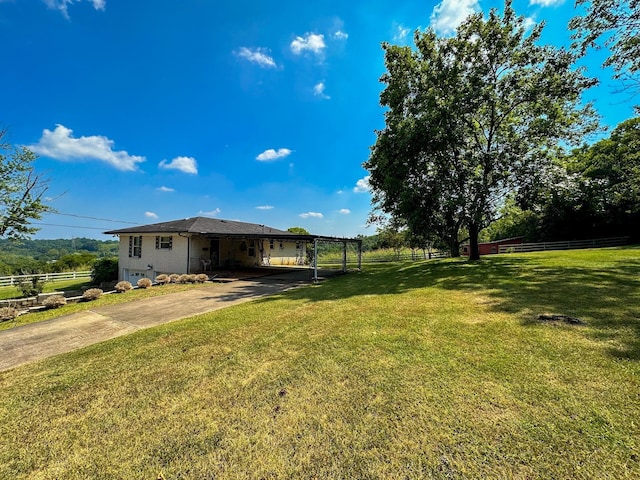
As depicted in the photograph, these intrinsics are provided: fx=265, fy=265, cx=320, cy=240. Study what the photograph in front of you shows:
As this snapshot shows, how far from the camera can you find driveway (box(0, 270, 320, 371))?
4.88 meters

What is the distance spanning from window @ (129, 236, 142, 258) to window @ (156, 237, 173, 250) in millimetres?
1761

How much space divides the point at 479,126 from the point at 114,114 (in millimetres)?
22479

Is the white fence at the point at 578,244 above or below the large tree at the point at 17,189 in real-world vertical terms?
below

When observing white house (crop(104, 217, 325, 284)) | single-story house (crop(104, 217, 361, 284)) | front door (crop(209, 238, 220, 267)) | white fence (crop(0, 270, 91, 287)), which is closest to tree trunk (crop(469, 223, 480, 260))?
single-story house (crop(104, 217, 361, 284))

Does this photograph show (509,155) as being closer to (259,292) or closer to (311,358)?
(259,292)

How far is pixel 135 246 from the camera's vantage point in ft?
59.2

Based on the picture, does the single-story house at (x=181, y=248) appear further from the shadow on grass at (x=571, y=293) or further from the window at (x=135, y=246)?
the shadow on grass at (x=571, y=293)

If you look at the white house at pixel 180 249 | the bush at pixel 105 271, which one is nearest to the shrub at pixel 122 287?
the white house at pixel 180 249

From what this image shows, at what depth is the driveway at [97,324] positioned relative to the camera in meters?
→ 4.88

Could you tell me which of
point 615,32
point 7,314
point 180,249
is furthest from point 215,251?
point 615,32

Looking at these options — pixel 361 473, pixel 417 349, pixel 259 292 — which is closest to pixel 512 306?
pixel 417 349

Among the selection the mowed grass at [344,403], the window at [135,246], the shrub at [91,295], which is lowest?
the mowed grass at [344,403]

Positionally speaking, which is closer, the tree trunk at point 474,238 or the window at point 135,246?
the tree trunk at point 474,238

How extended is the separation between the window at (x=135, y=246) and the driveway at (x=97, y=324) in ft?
33.8
